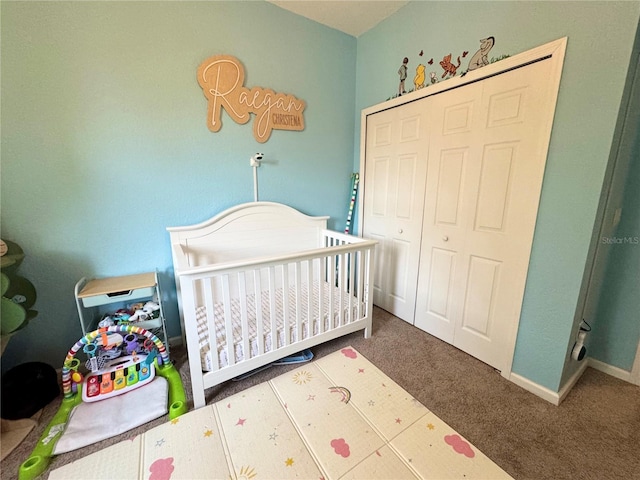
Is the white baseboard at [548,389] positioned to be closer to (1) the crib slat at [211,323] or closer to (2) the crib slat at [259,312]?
(2) the crib slat at [259,312]

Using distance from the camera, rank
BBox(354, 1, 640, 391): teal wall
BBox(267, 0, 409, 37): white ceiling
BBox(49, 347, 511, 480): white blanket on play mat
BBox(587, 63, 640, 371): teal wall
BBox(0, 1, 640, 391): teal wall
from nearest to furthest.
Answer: BBox(49, 347, 511, 480): white blanket on play mat
BBox(354, 1, 640, 391): teal wall
BBox(0, 1, 640, 391): teal wall
BBox(587, 63, 640, 371): teal wall
BBox(267, 0, 409, 37): white ceiling

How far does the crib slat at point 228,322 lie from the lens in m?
1.35

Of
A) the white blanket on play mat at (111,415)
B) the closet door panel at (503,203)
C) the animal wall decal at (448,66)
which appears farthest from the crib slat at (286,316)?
the animal wall decal at (448,66)

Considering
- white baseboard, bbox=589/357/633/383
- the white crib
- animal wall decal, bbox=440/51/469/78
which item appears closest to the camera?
the white crib

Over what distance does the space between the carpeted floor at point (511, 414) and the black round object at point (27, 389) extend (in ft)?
0.22

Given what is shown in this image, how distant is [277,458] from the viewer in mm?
1111

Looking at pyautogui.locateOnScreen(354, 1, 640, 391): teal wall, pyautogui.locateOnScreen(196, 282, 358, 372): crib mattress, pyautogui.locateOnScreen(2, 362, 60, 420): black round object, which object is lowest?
pyautogui.locateOnScreen(2, 362, 60, 420): black round object

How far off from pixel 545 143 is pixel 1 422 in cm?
315

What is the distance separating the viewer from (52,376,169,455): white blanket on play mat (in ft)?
3.99

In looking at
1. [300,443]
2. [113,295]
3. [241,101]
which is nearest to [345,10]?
[241,101]

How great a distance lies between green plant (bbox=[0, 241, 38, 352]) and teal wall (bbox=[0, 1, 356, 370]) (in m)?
0.09

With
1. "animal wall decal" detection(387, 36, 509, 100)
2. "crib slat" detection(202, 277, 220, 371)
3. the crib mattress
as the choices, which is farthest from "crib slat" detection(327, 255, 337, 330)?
"animal wall decal" detection(387, 36, 509, 100)

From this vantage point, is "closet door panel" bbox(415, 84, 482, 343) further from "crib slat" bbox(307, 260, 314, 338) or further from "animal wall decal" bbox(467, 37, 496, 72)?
"crib slat" bbox(307, 260, 314, 338)

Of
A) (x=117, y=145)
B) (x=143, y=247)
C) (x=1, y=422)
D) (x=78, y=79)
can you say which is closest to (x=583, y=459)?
(x=143, y=247)
